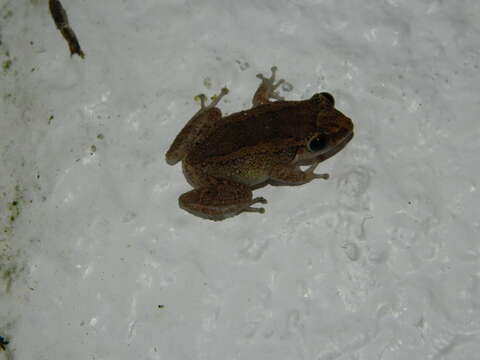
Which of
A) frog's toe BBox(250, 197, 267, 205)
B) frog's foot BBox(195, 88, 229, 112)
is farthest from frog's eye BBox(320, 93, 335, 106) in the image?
frog's toe BBox(250, 197, 267, 205)

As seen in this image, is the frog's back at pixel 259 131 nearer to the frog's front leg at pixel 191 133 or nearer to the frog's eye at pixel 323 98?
the frog's eye at pixel 323 98

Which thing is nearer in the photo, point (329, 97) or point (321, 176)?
point (329, 97)

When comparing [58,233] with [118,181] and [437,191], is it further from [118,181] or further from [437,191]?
[437,191]

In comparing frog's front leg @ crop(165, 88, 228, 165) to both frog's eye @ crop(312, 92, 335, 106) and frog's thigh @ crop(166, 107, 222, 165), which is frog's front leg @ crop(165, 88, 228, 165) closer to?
frog's thigh @ crop(166, 107, 222, 165)

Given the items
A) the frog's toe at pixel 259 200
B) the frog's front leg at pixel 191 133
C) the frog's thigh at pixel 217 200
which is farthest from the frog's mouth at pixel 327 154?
the frog's front leg at pixel 191 133

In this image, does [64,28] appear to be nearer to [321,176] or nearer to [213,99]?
[213,99]

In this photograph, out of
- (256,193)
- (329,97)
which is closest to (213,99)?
(256,193)

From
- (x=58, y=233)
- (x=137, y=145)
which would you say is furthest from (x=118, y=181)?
(x=58, y=233)
